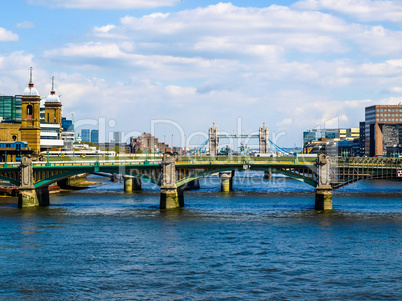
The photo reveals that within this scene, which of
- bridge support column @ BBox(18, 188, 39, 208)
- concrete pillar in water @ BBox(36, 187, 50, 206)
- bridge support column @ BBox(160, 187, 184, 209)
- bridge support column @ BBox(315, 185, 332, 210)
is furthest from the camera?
concrete pillar in water @ BBox(36, 187, 50, 206)

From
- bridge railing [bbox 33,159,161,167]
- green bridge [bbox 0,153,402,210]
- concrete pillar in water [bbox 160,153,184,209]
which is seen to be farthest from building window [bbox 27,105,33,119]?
concrete pillar in water [bbox 160,153,184,209]

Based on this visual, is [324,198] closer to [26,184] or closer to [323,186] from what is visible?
[323,186]

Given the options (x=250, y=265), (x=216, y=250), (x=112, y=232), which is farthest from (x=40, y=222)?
(x=250, y=265)

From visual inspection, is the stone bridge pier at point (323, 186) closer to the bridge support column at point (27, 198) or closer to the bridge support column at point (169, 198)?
the bridge support column at point (169, 198)

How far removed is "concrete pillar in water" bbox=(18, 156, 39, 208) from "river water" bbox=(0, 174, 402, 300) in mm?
2948

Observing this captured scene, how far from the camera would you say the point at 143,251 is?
63.1 meters

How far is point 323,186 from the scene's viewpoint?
99.6 meters

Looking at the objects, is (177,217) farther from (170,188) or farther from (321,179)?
(321,179)

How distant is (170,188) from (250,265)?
44.2 metres

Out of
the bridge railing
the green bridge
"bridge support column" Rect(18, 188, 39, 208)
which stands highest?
the bridge railing

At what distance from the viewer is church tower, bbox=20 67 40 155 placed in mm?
175075

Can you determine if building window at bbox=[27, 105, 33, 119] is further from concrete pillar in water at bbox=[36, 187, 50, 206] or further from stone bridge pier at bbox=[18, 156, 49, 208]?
stone bridge pier at bbox=[18, 156, 49, 208]

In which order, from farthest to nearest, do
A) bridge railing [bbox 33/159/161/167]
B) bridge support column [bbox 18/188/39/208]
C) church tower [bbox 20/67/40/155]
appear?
church tower [bbox 20/67/40/155], bridge railing [bbox 33/159/161/167], bridge support column [bbox 18/188/39/208]

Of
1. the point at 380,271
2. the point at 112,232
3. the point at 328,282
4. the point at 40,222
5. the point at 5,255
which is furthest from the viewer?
the point at 40,222
